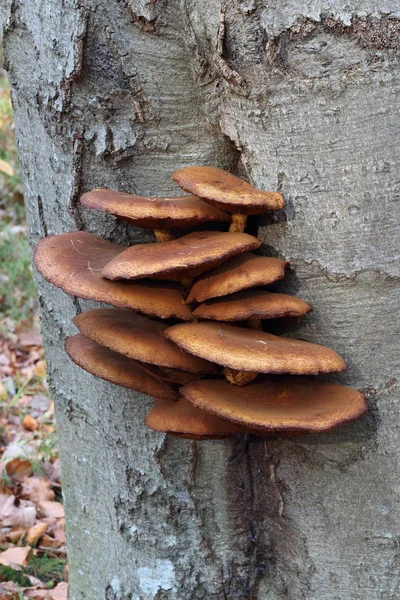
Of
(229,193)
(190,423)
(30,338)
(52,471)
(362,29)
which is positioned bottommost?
(30,338)

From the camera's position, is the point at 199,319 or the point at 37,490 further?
the point at 37,490

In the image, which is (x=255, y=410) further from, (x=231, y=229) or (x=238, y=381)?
(x=231, y=229)

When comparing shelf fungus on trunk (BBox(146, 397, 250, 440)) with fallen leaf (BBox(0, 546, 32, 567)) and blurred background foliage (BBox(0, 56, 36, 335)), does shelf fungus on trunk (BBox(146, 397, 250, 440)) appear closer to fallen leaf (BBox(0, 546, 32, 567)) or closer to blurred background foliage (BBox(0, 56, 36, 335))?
fallen leaf (BBox(0, 546, 32, 567))

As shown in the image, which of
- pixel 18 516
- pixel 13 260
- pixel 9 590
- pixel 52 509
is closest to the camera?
pixel 9 590

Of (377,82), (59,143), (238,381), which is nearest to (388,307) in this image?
(238,381)

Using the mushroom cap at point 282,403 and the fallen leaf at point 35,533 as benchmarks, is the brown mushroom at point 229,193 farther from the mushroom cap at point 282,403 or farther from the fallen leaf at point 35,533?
the fallen leaf at point 35,533

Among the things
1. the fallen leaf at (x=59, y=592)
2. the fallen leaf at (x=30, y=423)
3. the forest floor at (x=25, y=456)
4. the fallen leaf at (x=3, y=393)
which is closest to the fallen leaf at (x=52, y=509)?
the forest floor at (x=25, y=456)

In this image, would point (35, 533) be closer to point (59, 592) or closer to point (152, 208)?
point (59, 592)

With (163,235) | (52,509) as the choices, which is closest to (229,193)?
(163,235)
